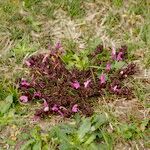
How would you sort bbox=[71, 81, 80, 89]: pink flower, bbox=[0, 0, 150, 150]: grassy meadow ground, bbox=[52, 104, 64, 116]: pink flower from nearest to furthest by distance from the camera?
bbox=[0, 0, 150, 150]: grassy meadow ground < bbox=[52, 104, 64, 116]: pink flower < bbox=[71, 81, 80, 89]: pink flower

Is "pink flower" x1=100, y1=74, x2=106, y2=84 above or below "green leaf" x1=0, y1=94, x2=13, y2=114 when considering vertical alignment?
above

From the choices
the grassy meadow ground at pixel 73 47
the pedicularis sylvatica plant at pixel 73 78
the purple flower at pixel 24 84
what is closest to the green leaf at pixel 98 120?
the grassy meadow ground at pixel 73 47

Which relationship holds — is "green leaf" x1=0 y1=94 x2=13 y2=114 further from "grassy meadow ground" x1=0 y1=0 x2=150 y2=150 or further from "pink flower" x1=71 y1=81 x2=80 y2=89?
"pink flower" x1=71 y1=81 x2=80 y2=89

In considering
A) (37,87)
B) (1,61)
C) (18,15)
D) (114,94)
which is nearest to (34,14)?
(18,15)

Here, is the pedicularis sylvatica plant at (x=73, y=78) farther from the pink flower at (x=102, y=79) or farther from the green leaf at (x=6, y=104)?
the green leaf at (x=6, y=104)

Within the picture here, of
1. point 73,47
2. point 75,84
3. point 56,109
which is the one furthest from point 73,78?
point 73,47

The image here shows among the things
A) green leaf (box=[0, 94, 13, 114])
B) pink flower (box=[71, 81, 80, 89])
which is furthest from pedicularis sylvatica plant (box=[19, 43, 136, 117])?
green leaf (box=[0, 94, 13, 114])
